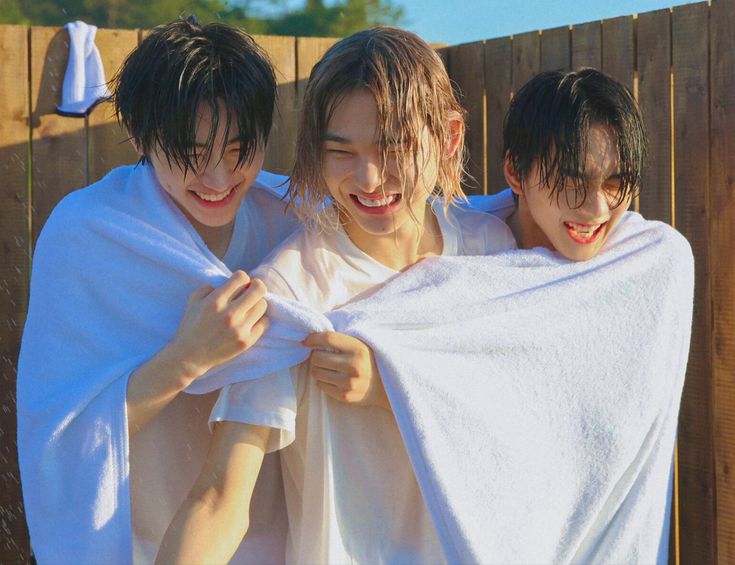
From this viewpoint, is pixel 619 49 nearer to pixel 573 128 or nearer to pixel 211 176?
pixel 573 128

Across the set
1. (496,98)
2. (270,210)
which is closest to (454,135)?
(270,210)

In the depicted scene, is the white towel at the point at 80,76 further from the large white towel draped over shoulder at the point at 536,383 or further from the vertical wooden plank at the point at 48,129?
the large white towel draped over shoulder at the point at 536,383

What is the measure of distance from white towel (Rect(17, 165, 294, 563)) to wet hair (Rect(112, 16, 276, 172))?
0.55 feet

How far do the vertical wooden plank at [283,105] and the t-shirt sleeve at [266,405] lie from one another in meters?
1.80

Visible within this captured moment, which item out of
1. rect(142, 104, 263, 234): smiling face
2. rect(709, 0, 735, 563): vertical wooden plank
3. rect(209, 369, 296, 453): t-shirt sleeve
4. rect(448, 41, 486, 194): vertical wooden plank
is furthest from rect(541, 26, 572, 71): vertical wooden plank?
rect(209, 369, 296, 453): t-shirt sleeve

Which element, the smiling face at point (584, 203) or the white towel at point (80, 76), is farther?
the white towel at point (80, 76)

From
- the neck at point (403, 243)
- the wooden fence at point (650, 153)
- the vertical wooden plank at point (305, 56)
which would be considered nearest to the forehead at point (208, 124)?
the neck at point (403, 243)

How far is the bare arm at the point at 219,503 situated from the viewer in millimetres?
1749

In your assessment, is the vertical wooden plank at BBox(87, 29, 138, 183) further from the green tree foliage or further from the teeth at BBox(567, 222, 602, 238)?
the green tree foliage

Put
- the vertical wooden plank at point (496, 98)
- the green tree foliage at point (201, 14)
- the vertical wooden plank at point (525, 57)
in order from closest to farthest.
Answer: the vertical wooden plank at point (525, 57)
the vertical wooden plank at point (496, 98)
the green tree foliage at point (201, 14)

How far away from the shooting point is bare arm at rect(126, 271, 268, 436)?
1.80m

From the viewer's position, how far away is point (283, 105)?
358 cm

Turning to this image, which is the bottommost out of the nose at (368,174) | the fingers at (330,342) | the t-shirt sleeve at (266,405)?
the t-shirt sleeve at (266,405)

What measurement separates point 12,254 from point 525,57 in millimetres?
1764
